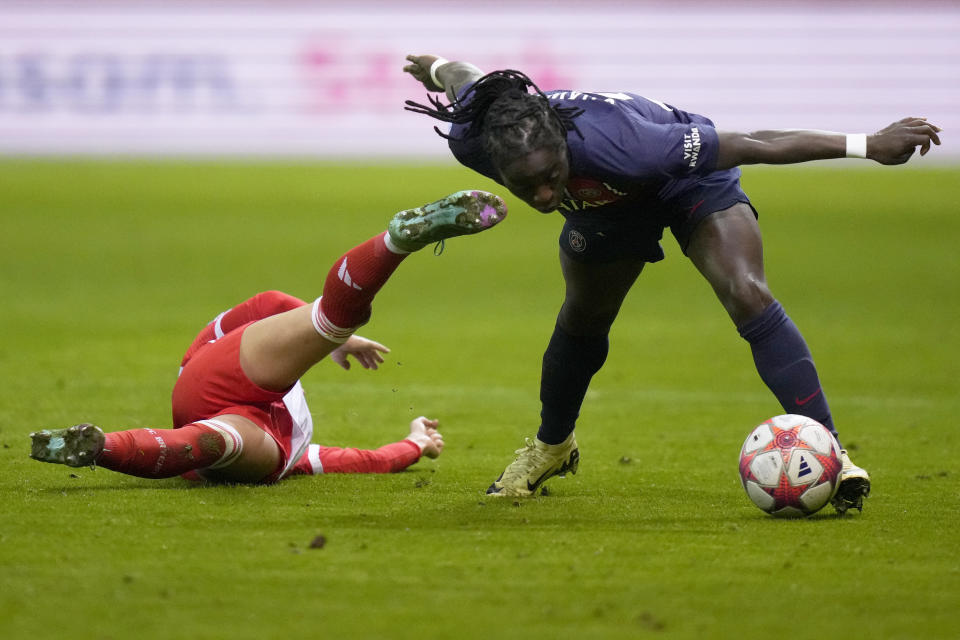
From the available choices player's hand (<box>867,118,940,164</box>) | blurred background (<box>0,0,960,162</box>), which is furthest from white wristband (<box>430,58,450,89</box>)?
blurred background (<box>0,0,960,162</box>)

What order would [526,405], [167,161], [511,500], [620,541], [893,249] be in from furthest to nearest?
1. [167,161]
2. [893,249]
3. [526,405]
4. [511,500]
5. [620,541]

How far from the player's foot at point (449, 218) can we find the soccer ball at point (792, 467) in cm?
137

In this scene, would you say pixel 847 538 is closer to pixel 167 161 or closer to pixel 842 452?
pixel 842 452

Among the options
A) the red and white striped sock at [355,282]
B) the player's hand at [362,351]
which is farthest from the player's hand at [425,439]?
the red and white striped sock at [355,282]

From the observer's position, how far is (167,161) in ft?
63.7

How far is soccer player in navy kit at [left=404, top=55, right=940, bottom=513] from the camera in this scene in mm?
4531

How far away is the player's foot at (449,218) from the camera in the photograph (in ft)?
15.0

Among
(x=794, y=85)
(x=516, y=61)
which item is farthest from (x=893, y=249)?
(x=516, y=61)

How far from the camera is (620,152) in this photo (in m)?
4.55

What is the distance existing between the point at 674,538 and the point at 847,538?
2.05 feet

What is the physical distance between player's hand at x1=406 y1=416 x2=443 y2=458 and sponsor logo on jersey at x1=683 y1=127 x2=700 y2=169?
2.12 metres

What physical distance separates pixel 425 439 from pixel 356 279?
1.37m

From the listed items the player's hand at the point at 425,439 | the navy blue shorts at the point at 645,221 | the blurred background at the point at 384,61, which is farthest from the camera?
the blurred background at the point at 384,61

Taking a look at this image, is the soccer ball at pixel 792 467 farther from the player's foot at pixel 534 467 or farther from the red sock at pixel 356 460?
the red sock at pixel 356 460
